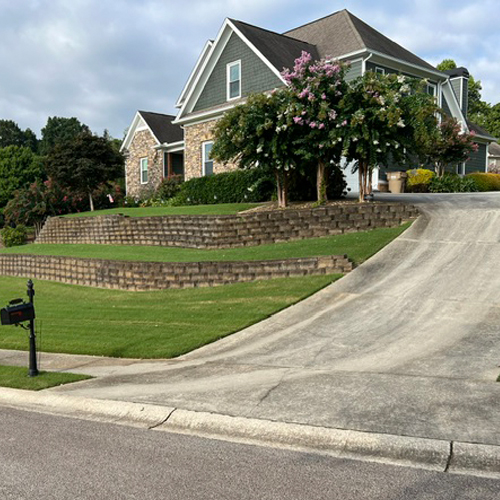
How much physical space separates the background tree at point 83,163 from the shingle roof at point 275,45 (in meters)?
10.2

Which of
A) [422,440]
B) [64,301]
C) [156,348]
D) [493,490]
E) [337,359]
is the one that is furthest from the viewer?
[64,301]

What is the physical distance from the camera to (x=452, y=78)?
114 feet

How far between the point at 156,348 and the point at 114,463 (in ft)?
13.4

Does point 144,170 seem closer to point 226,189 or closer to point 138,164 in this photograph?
point 138,164

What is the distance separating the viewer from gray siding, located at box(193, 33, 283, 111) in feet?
85.7

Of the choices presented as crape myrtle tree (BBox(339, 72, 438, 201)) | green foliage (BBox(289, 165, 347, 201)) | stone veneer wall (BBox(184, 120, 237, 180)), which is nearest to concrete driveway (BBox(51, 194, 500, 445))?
crape myrtle tree (BBox(339, 72, 438, 201))

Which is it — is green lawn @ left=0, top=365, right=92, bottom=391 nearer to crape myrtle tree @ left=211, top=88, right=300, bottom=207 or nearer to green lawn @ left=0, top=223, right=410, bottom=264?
green lawn @ left=0, top=223, right=410, bottom=264

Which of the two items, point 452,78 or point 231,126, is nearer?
→ point 231,126

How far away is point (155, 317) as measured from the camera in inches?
413

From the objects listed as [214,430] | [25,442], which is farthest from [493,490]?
[25,442]

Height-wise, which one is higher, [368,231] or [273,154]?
[273,154]

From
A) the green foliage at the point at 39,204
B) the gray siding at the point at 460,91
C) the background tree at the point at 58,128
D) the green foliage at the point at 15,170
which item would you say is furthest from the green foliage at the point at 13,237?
the background tree at the point at 58,128

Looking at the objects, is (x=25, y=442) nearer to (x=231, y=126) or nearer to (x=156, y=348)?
(x=156, y=348)

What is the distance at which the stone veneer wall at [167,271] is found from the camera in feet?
39.7
